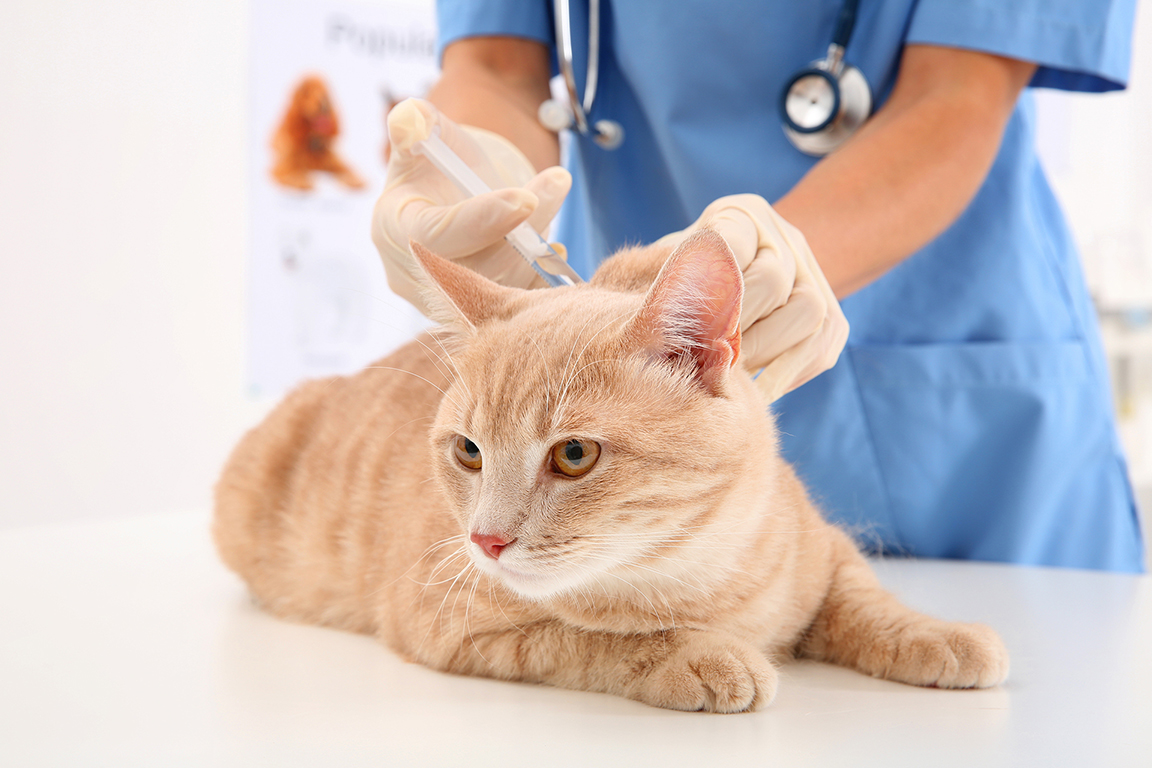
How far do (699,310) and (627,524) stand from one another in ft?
0.72

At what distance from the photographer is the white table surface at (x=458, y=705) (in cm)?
69

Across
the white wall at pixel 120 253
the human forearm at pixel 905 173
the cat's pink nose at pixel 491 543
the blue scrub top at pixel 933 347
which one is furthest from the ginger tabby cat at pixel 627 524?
the white wall at pixel 120 253

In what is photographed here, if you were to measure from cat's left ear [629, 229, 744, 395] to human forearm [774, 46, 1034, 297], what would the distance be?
0.39 m

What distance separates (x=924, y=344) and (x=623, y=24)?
778 mm

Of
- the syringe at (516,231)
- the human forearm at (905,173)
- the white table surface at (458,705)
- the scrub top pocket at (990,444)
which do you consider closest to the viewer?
the white table surface at (458,705)

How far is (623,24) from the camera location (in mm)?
1618

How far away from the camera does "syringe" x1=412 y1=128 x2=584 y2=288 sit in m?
1.11

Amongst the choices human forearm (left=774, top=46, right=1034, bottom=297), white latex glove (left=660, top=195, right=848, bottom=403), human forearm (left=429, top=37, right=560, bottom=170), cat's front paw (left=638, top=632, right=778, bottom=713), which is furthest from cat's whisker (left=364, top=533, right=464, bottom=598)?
human forearm (left=429, top=37, right=560, bottom=170)

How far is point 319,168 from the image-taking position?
157 inches

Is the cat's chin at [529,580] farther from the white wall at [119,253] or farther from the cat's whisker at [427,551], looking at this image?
the white wall at [119,253]

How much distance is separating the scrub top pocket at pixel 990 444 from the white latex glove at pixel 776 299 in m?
0.45

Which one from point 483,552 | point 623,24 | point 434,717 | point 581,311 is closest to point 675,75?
point 623,24

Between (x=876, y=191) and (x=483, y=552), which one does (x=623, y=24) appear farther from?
(x=483, y=552)

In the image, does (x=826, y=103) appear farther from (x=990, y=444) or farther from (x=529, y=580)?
(x=529, y=580)
